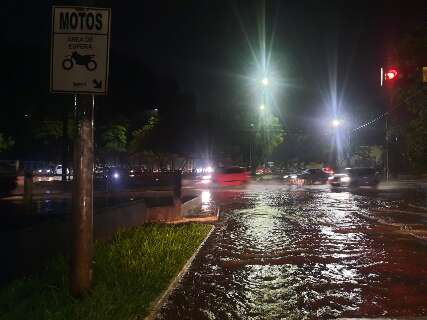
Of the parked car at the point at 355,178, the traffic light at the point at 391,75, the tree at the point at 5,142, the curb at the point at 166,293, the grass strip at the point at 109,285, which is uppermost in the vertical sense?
the traffic light at the point at 391,75

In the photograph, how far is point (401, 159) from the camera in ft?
196

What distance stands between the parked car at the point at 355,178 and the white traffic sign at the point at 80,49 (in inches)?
1303

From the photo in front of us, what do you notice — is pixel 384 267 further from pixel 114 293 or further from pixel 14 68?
pixel 14 68

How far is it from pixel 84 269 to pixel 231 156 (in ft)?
174

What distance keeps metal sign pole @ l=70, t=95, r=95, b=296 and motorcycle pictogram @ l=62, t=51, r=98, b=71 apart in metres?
0.45

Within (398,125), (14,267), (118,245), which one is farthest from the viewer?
(398,125)

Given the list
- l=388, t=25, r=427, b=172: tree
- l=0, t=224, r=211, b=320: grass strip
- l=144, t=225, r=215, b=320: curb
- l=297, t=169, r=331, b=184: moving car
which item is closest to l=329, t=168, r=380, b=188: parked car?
l=297, t=169, r=331, b=184: moving car

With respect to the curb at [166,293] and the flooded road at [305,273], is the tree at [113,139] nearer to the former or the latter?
the flooded road at [305,273]

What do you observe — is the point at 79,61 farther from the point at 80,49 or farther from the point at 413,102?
the point at 413,102

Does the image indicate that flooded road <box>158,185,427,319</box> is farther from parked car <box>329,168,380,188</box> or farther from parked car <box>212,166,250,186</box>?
parked car <box>212,166,250,186</box>

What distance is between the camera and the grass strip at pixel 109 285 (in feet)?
19.8

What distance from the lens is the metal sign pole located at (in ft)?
21.4

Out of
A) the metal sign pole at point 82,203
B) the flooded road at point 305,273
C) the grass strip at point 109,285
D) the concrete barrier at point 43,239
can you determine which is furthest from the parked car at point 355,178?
the metal sign pole at point 82,203

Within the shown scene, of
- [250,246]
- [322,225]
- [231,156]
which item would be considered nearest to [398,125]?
[322,225]
